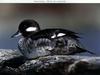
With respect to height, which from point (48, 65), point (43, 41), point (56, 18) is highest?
point (56, 18)

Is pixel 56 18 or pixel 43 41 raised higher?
pixel 56 18

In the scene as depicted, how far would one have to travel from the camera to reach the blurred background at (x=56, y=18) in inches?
71.0

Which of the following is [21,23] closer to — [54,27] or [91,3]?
[54,27]

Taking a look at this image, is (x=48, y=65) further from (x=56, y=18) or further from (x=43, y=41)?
(x=56, y=18)

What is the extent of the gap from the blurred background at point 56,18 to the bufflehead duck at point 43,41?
0.14 ft

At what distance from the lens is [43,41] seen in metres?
1.83

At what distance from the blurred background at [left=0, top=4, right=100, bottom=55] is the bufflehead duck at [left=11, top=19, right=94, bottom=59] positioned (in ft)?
0.14

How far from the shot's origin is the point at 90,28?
1.81m

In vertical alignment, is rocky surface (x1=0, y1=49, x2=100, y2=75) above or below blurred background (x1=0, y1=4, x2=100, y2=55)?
below

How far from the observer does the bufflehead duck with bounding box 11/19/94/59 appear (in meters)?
1.81

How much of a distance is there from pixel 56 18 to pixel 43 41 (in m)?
0.23

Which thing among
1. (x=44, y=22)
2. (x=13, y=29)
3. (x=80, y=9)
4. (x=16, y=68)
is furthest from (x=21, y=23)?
(x=80, y=9)

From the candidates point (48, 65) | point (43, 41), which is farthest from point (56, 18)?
point (48, 65)

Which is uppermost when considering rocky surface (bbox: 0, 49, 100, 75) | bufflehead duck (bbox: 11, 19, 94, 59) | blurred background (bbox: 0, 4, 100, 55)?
blurred background (bbox: 0, 4, 100, 55)
